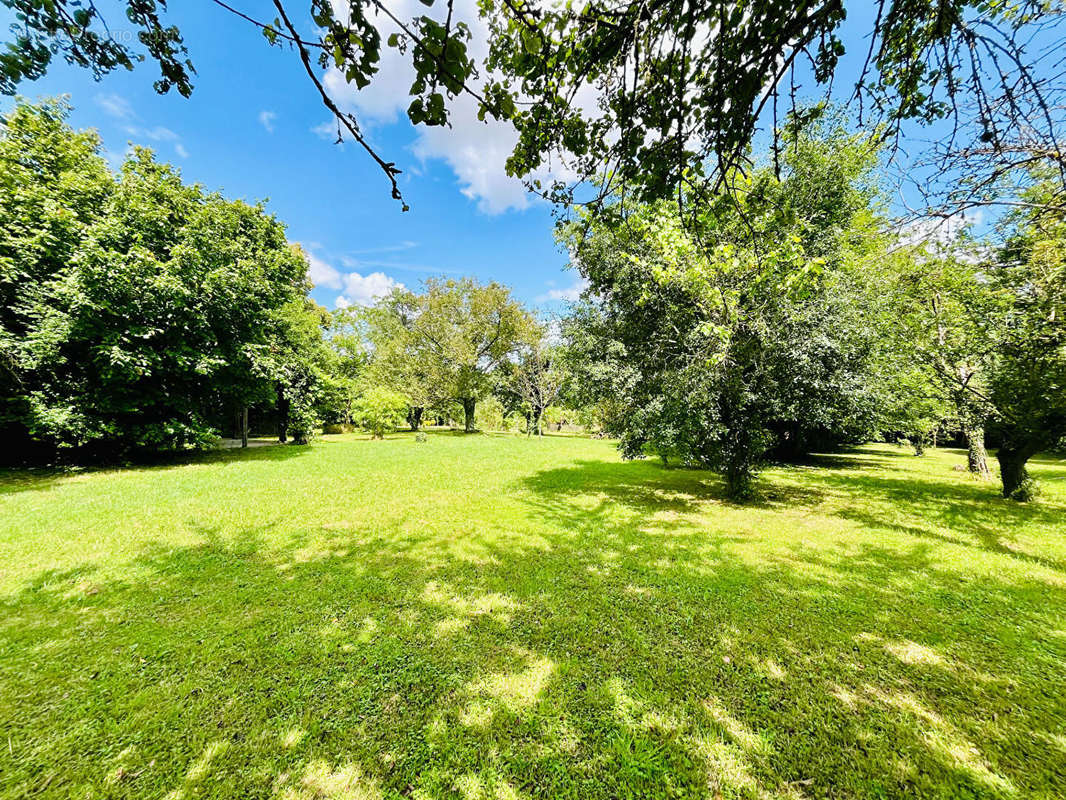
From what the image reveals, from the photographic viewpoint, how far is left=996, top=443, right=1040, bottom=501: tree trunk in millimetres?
7676

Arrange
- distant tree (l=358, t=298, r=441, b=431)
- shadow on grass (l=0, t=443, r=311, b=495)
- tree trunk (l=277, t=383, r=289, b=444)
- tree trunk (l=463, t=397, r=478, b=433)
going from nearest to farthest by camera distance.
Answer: shadow on grass (l=0, t=443, r=311, b=495)
tree trunk (l=277, t=383, r=289, b=444)
distant tree (l=358, t=298, r=441, b=431)
tree trunk (l=463, t=397, r=478, b=433)

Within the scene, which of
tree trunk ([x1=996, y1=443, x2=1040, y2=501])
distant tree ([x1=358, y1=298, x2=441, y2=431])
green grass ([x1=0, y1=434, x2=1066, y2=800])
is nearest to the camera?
green grass ([x1=0, y1=434, x2=1066, y2=800])

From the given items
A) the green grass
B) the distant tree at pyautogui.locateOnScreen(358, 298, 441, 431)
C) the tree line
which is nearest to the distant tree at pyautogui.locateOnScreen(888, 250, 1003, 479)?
the tree line

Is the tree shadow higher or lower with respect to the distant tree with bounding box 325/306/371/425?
lower

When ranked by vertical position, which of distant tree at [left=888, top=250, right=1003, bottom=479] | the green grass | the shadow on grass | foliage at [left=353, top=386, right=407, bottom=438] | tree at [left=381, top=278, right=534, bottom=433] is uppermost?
tree at [left=381, top=278, right=534, bottom=433]

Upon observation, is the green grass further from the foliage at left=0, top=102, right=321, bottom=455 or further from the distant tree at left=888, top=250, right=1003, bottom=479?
the foliage at left=0, top=102, right=321, bottom=455

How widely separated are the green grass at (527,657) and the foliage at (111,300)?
487 cm

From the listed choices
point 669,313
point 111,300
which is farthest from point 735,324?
point 111,300

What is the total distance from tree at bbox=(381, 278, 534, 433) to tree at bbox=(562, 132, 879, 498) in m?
18.9

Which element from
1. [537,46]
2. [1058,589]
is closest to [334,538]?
[537,46]

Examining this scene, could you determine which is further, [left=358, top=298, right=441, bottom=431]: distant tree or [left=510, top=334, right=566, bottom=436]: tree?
[left=510, top=334, right=566, bottom=436]: tree

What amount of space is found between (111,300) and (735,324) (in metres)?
15.9

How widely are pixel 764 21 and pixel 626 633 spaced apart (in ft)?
16.3

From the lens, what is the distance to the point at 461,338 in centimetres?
2714
